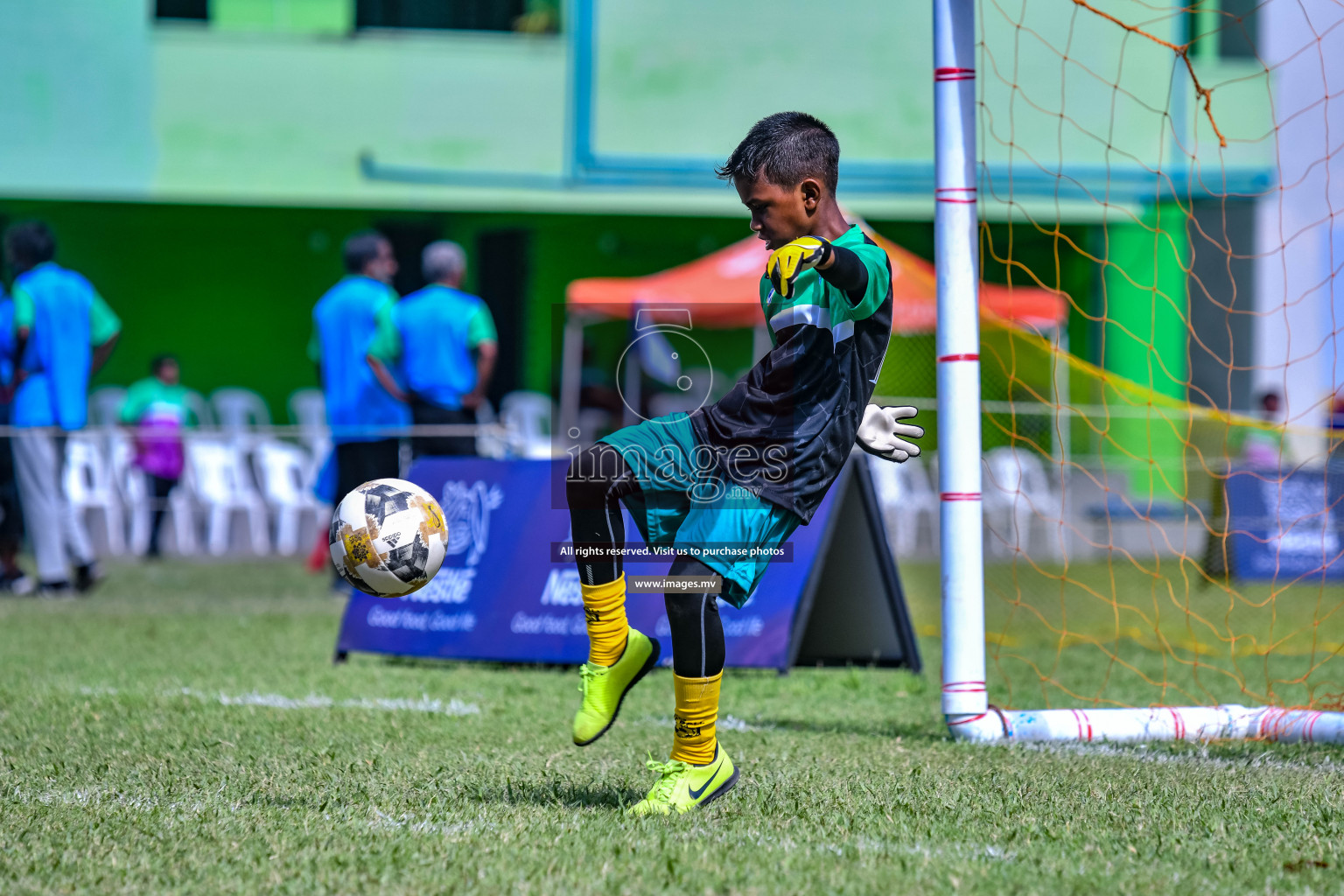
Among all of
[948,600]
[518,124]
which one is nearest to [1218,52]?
[518,124]

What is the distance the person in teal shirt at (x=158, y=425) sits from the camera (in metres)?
14.3

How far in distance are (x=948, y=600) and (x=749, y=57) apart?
13.3m

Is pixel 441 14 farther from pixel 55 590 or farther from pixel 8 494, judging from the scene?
pixel 55 590

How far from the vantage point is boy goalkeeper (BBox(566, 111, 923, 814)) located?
12.2 ft

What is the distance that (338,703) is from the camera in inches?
223

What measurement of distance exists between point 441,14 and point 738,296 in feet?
21.8

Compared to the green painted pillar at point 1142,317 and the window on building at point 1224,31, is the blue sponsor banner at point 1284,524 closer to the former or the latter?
the green painted pillar at point 1142,317

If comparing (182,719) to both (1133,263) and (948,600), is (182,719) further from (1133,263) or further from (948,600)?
(1133,263)

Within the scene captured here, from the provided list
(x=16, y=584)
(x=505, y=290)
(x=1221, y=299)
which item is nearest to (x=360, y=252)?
(x=16, y=584)

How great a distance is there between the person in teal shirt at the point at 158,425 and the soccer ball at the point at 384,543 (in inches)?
414

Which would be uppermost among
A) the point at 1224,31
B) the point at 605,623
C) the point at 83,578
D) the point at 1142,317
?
the point at 1224,31

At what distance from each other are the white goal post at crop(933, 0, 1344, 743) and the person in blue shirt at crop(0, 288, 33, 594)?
7.41 metres

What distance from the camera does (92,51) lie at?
1717 centimetres

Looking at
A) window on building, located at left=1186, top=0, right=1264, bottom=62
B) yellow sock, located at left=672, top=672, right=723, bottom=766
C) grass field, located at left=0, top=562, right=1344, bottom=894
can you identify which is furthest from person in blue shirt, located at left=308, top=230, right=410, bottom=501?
window on building, located at left=1186, top=0, right=1264, bottom=62
